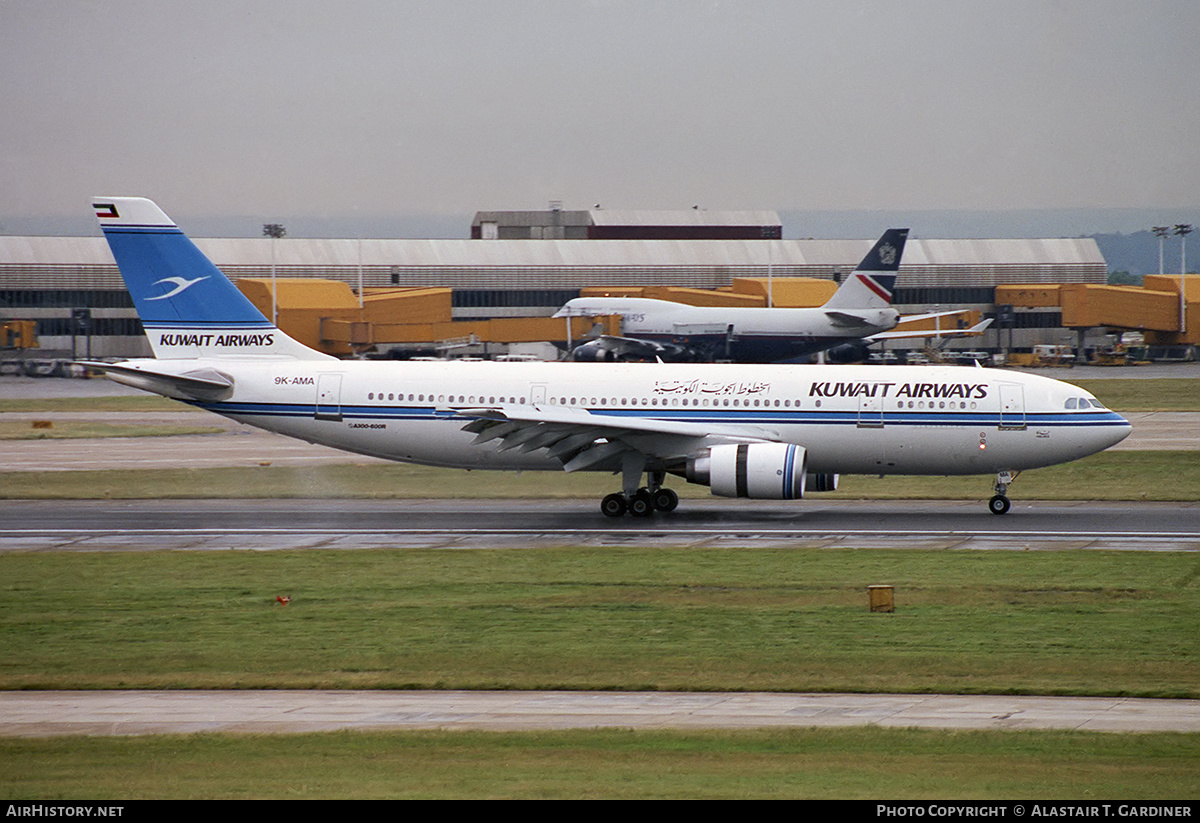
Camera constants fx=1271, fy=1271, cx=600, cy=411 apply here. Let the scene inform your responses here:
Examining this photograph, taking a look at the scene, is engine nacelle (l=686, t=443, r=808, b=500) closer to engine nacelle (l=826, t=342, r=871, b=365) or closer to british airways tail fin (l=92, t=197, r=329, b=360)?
british airways tail fin (l=92, t=197, r=329, b=360)

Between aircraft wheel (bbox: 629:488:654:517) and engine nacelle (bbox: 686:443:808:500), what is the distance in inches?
99.3

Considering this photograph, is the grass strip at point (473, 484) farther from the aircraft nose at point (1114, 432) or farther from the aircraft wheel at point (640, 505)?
the aircraft nose at point (1114, 432)

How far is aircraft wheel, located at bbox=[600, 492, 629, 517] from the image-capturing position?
35219mm

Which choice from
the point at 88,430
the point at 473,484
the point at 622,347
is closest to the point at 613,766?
the point at 473,484

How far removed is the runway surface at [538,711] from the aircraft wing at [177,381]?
1930 centimetres

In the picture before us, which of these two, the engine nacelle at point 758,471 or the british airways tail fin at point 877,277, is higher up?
the british airways tail fin at point 877,277

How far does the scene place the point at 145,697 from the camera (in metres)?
17.7

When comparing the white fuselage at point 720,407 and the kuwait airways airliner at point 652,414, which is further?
the white fuselage at point 720,407

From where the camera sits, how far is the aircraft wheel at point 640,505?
35.3 metres

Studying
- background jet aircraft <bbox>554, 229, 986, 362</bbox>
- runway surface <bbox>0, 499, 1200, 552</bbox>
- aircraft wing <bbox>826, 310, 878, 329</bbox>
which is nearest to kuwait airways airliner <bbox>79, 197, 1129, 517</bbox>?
runway surface <bbox>0, 499, 1200, 552</bbox>

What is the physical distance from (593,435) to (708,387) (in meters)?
3.66

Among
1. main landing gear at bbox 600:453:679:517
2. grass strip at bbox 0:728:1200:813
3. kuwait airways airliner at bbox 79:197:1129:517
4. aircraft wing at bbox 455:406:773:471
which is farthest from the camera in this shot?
main landing gear at bbox 600:453:679:517

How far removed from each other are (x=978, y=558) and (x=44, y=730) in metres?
19.8

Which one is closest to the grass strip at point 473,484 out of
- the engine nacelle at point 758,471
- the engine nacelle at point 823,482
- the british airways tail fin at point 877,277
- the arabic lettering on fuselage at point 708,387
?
the engine nacelle at point 823,482
